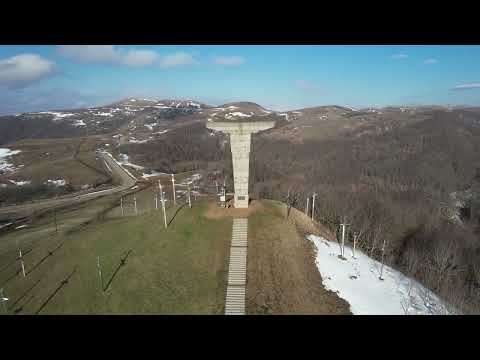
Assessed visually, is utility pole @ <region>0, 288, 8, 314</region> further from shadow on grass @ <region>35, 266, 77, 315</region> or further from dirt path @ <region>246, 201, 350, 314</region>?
dirt path @ <region>246, 201, 350, 314</region>

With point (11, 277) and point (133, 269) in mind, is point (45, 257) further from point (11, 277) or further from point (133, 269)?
point (133, 269)

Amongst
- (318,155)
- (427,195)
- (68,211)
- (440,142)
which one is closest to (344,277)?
(68,211)

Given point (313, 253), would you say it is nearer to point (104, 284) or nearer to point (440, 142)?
point (104, 284)

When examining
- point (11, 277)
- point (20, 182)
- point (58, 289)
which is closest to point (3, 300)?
point (58, 289)

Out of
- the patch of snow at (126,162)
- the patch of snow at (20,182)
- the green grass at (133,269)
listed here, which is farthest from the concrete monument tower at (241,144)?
the patch of snow at (126,162)

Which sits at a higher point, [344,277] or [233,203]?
[233,203]

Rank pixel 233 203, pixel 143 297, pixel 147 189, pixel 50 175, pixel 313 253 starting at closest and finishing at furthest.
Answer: pixel 143 297 < pixel 313 253 < pixel 233 203 < pixel 147 189 < pixel 50 175

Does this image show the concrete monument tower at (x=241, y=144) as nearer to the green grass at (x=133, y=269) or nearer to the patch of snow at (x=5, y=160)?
the green grass at (x=133, y=269)
